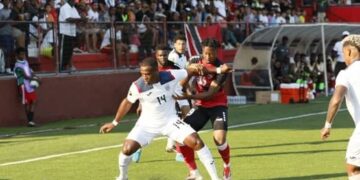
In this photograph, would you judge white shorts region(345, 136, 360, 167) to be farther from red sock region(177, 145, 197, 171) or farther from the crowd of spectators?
the crowd of spectators

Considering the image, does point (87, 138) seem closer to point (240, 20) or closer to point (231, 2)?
point (240, 20)

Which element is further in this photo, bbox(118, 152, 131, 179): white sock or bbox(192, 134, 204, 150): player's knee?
bbox(118, 152, 131, 179): white sock

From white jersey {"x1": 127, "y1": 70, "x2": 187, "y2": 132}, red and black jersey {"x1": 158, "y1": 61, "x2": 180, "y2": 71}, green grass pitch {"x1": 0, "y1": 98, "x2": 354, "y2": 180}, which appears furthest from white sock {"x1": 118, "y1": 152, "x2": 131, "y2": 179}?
red and black jersey {"x1": 158, "y1": 61, "x2": 180, "y2": 71}

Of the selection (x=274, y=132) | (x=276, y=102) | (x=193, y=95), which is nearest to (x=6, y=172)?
(x=193, y=95)

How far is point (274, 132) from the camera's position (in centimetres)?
1900

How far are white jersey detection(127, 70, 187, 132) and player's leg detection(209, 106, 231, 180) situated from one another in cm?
A: 104

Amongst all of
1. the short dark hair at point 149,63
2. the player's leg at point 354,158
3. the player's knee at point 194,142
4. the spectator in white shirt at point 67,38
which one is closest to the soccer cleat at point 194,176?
the player's knee at point 194,142

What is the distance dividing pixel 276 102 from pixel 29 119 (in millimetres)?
8711

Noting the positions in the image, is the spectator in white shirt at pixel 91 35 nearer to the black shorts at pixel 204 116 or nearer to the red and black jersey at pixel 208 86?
the red and black jersey at pixel 208 86

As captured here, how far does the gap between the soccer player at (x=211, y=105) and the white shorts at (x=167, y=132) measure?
644 mm

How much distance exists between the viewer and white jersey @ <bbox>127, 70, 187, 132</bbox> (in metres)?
11.8

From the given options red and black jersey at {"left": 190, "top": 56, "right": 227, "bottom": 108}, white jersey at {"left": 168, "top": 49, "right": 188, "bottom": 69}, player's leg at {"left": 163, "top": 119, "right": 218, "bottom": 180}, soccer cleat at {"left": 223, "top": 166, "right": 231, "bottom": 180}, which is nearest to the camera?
player's leg at {"left": 163, "top": 119, "right": 218, "bottom": 180}

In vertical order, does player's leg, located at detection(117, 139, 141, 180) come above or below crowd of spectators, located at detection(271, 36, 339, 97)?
above

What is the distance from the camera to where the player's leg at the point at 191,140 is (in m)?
11.5
